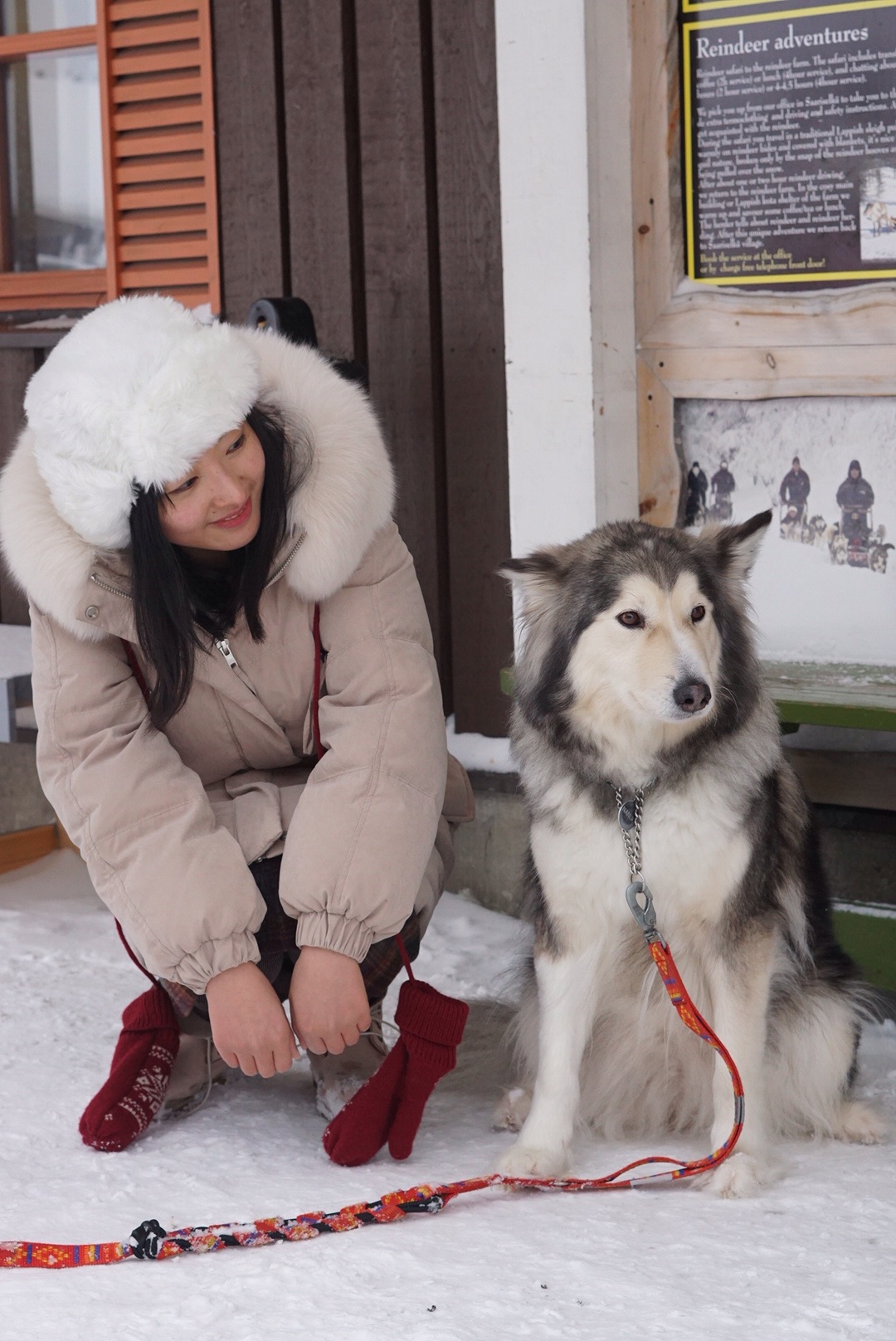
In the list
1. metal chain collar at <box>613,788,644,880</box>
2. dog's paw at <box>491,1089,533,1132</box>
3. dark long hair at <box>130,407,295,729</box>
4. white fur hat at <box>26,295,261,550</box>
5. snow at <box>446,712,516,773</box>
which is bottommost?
dog's paw at <box>491,1089,533,1132</box>

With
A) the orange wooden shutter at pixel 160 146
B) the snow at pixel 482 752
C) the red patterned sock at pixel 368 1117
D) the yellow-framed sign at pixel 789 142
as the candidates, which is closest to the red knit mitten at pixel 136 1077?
the red patterned sock at pixel 368 1117

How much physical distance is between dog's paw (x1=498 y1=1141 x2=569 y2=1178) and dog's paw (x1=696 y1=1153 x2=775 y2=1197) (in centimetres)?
25

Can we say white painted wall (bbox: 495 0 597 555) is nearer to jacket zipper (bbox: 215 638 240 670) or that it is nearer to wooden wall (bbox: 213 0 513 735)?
wooden wall (bbox: 213 0 513 735)

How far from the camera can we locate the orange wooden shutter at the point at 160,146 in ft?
14.4

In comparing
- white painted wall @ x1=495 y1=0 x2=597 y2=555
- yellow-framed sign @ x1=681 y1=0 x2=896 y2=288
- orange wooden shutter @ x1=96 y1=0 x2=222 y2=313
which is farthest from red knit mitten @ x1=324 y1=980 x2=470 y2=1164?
orange wooden shutter @ x1=96 y1=0 x2=222 y2=313

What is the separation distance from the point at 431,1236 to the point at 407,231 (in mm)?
2926

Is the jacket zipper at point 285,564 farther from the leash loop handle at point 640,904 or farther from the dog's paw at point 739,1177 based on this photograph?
the dog's paw at point 739,1177

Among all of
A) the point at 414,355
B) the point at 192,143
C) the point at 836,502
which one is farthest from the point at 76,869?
the point at 836,502

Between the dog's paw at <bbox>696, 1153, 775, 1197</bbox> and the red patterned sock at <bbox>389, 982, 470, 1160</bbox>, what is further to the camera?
the red patterned sock at <bbox>389, 982, 470, 1160</bbox>

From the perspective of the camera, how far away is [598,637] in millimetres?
2283

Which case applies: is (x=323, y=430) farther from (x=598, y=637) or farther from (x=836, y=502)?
(x=836, y=502)

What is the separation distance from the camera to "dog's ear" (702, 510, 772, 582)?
237cm

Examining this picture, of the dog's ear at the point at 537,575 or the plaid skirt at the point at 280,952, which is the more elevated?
the dog's ear at the point at 537,575

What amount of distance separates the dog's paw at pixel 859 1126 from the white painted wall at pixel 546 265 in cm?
166
